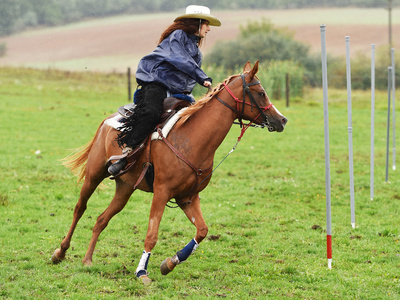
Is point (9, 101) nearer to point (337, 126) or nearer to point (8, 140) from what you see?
point (8, 140)

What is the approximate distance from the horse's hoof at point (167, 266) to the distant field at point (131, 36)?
37.2m

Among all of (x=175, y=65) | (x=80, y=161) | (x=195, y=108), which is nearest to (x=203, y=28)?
(x=175, y=65)

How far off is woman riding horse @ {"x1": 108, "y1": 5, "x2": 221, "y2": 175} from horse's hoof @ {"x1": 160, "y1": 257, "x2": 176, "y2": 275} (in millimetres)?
1371

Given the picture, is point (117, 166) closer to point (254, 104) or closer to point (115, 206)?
point (115, 206)

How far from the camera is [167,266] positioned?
21.9ft

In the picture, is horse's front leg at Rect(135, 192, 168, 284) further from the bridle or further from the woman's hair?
the woman's hair

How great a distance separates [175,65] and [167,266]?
101 inches

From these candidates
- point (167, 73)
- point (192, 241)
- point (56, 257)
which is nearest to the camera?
point (192, 241)

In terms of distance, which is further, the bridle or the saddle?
the saddle

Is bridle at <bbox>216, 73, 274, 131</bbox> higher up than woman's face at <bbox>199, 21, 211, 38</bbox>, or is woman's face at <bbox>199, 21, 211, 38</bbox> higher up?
woman's face at <bbox>199, 21, 211, 38</bbox>

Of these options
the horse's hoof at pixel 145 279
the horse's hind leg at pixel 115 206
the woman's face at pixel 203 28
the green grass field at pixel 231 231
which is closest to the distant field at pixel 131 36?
the green grass field at pixel 231 231

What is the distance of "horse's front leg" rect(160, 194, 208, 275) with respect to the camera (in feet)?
21.9

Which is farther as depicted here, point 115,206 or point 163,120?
point 115,206

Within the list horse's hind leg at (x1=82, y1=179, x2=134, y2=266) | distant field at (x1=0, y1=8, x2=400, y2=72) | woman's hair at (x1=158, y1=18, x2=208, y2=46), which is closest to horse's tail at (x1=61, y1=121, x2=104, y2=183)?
horse's hind leg at (x1=82, y1=179, x2=134, y2=266)
